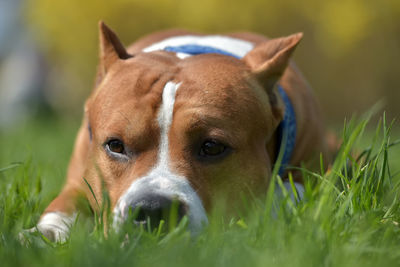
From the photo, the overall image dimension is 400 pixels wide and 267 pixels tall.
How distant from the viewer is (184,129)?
2.56m

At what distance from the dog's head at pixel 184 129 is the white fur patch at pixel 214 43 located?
53 cm

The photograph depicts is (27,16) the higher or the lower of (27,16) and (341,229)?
the lower

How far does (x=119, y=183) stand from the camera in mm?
2578

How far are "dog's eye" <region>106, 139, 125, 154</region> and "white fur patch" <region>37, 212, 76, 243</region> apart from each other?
0.39m

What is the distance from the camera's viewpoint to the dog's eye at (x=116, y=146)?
2664mm

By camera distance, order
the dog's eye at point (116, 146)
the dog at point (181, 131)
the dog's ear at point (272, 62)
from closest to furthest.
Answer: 1. the dog at point (181, 131)
2. the dog's eye at point (116, 146)
3. the dog's ear at point (272, 62)

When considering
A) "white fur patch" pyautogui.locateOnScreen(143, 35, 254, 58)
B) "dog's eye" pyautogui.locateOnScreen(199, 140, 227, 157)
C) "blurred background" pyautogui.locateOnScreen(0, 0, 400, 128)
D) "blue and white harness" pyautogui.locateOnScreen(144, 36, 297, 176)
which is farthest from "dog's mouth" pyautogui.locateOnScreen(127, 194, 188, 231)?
"blurred background" pyautogui.locateOnScreen(0, 0, 400, 128)

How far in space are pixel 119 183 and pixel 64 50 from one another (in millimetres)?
9514

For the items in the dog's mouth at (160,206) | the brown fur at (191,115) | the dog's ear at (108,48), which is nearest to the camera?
the dog's mouth at (160,206)

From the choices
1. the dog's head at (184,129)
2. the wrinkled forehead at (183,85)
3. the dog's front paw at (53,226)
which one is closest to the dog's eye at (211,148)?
the dog's head at (184,129)

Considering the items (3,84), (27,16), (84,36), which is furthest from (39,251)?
(3,84)

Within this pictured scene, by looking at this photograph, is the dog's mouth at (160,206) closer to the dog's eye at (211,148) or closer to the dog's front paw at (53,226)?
the dog's eye at (211,148)

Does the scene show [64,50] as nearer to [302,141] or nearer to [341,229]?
[302,141]

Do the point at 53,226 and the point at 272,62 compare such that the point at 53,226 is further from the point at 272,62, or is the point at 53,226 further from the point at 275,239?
the point at 272,62
